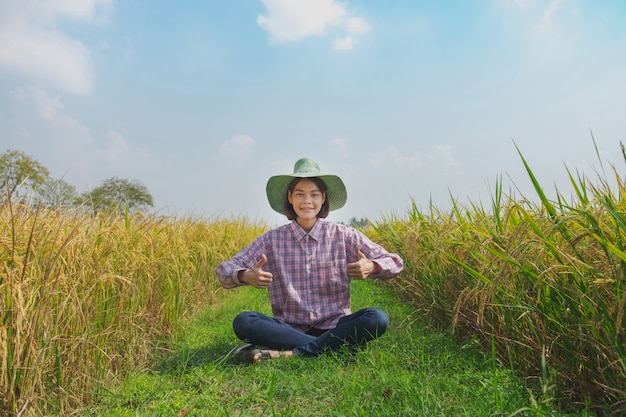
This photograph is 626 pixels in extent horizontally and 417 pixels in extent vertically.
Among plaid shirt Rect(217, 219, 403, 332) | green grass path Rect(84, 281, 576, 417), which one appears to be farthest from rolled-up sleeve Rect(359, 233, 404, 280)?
green grass path Rect(84, 281, 576, 417)

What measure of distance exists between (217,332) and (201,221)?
298cm

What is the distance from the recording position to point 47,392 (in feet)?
7.87

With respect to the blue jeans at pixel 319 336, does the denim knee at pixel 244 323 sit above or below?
above

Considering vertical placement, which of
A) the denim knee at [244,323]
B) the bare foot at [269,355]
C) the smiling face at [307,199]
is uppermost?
the smiling face at [307,199]

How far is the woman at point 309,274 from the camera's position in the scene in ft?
11.2

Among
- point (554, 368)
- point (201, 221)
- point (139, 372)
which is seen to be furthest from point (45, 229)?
point (201, 221)

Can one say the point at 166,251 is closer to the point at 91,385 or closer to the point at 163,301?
the point at 163,301

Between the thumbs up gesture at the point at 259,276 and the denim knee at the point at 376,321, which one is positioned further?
the denim knee at the point at 376,321

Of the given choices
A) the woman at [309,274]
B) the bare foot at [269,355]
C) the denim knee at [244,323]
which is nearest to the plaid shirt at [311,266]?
the woman at [309,274]

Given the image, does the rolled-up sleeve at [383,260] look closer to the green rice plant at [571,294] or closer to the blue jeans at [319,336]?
the blue jeans at [319,336]

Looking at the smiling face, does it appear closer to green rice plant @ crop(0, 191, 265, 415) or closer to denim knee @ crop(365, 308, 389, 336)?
denim knee @ crop(365, 308, 389, 336)

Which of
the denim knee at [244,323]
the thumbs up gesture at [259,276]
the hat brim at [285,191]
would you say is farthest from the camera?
the hat brim at [285,191]

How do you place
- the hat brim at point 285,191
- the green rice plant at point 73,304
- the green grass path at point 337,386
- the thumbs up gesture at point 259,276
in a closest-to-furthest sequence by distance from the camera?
the green rice plant at point 73,304 < the green grass path at point 337,386 < the thumbs up gesture at point 259,276 < the hat brim at point 285,191

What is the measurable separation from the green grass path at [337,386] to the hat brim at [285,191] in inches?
42.6
